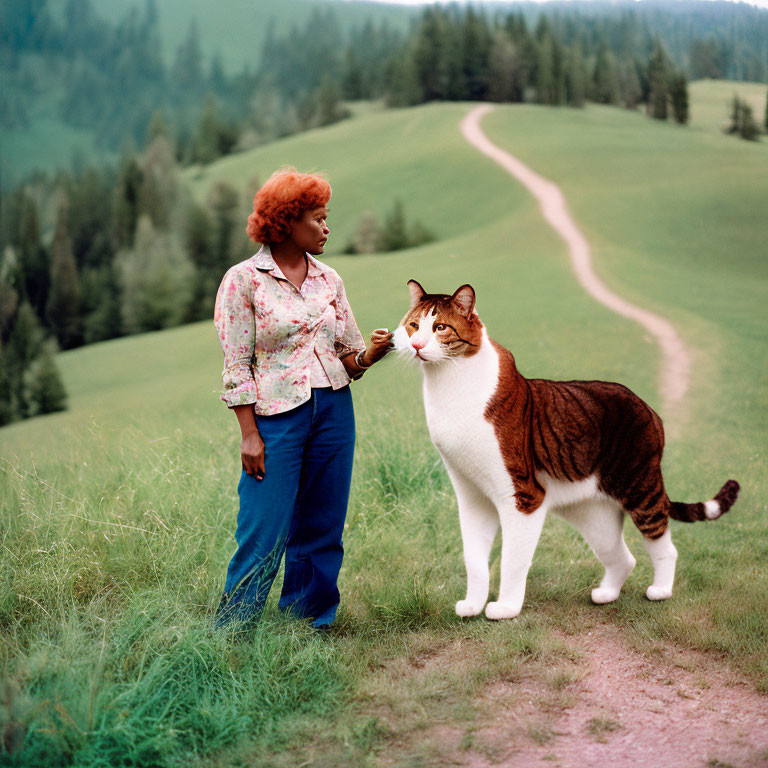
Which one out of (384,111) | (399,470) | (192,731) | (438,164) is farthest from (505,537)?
(384,111)

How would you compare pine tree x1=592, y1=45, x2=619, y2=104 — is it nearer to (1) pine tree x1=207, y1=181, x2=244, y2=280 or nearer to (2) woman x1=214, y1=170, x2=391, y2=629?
(1) pine tree x1=207, y1=181, x2=244, y2=280

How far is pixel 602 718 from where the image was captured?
278cm

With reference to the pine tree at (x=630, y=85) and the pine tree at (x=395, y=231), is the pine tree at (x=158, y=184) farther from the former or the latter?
the pine tree at (x=630, y=85)

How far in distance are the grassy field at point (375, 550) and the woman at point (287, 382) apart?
346 millimetres

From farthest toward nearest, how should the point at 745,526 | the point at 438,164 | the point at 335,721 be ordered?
the point at 438,164 < the point at 745,526 < the point at 335,721

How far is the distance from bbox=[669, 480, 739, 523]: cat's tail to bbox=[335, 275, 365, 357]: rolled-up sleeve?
1528mm

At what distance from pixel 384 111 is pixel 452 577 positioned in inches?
721

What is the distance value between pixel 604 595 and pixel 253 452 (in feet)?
5.78

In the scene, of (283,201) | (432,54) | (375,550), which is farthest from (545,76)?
(283,201)

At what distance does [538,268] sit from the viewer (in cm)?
962

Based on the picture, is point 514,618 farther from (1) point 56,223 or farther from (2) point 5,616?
(1) point 56,223

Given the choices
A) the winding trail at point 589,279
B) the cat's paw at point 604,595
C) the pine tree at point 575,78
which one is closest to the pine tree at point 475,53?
the pine tree at point 575,78

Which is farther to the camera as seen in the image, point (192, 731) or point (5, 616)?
point (5, 616)

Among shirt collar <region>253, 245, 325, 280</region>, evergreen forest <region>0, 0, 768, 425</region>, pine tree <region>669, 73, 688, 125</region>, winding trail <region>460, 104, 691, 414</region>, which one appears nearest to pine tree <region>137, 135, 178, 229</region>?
evergreen forest <region>0, 0, 768, 425</region>
